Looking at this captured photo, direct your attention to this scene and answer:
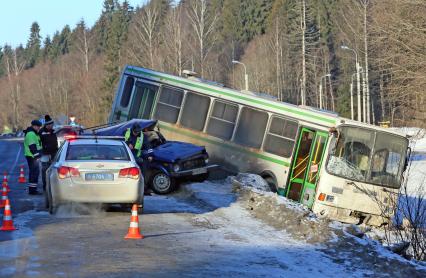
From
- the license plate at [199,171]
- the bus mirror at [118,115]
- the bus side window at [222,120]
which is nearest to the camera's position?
the license plate at [199,171]

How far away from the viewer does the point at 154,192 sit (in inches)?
676

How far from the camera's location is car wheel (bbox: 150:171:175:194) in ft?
56.0

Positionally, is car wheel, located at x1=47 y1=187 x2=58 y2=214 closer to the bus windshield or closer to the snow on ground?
the snow on ground

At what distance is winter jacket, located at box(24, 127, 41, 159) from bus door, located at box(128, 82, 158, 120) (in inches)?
223

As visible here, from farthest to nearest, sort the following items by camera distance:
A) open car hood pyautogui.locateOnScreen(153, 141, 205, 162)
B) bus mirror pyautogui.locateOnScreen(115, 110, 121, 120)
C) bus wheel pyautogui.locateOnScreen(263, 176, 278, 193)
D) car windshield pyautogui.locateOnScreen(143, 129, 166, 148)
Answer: bus mirror pyautogui.locateOnScreen(115, 110, 121, 120) < bus wheel pyautogui.locateOnScreen(263, 176, 278, 193) < car windshield pyautogui.locateOnScreen(143, 129, 166, 148) < open car hood pyautogui.locateOnScreen(153, 141, 205, 162)

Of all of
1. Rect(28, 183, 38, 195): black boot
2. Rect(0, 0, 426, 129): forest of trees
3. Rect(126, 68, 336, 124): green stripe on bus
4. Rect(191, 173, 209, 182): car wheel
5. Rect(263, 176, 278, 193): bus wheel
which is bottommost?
Rect(28, 183, 38, 195): black boot

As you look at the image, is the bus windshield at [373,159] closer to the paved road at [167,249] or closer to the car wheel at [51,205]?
the paved road at [167,249]

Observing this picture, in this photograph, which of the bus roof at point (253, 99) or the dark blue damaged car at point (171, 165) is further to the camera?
the bus roof at point (253, 99)

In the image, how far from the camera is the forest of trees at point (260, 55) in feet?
81.5

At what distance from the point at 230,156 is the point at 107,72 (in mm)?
68236

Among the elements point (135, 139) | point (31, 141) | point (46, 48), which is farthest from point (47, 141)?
point (46, 48)

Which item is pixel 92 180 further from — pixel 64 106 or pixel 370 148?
pixel 64 106

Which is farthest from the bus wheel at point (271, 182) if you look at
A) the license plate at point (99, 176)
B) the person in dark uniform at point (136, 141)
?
the license plate at point (99, 176)

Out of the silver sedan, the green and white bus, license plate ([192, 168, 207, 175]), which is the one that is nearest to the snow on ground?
the silver sedan
